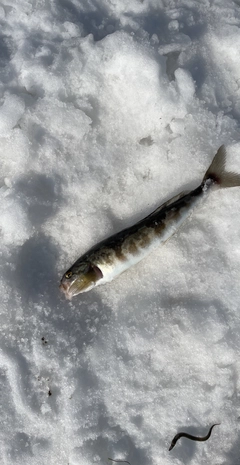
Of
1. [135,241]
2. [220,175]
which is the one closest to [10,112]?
[135,241]

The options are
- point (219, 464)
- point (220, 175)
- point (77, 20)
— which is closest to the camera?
point (219, 464)

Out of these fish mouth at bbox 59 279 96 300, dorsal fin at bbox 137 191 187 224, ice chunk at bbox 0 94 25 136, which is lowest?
fish mouth at bbox 59 279 96 300

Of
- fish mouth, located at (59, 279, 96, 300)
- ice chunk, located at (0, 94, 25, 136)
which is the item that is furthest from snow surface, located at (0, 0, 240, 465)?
fish mouth, located at (59, 279, 96, 300)

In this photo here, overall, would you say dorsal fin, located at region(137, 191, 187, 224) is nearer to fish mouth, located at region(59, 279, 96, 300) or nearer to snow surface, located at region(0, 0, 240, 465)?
snow surface, located at region(0, 0, 240, 465)

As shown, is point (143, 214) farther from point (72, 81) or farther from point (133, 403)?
point (133, 403)

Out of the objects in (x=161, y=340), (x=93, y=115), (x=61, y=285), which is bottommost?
(x=161, y=340)

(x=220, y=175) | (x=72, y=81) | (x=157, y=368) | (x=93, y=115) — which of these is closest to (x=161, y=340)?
(x=157, y=368)

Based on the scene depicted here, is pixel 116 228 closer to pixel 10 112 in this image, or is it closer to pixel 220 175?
pixel 220 175
